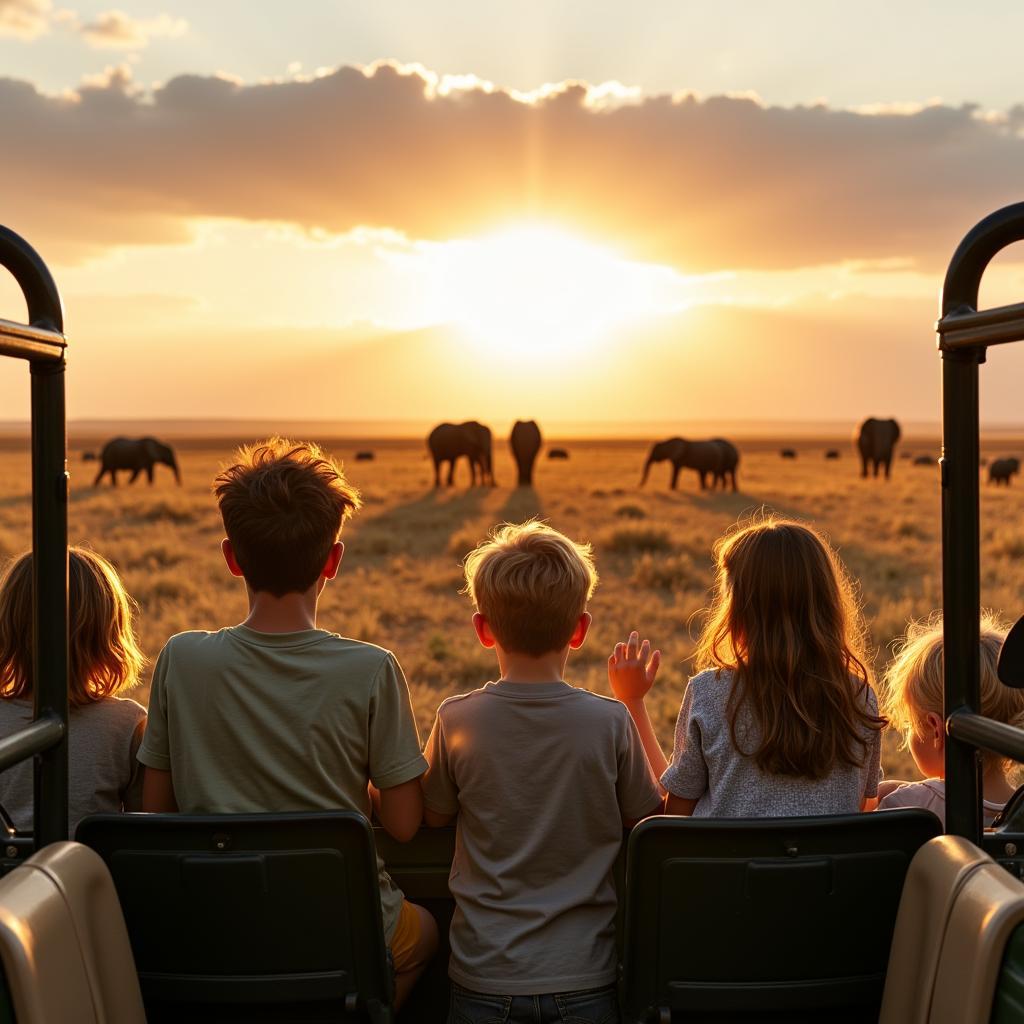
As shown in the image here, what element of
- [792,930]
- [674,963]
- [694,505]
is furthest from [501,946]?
[694,505]

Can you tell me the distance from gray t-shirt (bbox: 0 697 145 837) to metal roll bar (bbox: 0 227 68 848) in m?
0.56

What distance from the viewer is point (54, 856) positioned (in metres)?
2.06

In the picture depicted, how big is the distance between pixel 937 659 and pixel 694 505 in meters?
23.3

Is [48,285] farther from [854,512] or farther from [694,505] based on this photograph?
[694,505]

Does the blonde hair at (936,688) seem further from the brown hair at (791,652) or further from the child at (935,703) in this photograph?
the brown hair at (791,652)

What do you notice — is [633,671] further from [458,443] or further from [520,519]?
[458,443]

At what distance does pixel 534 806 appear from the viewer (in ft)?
8.42

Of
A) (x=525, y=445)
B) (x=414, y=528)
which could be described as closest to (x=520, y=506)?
(x=414, y=528)

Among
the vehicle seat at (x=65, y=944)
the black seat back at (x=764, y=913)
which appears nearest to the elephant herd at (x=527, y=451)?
the black seat back at (x=764, y=913)

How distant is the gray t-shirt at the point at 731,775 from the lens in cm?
264

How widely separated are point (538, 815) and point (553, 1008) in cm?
35

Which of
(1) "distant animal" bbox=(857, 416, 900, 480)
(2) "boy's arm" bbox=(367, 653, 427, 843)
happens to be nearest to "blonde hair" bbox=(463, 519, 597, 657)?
(2) "boy's arm" bbox=(367, 653, 427, 843)

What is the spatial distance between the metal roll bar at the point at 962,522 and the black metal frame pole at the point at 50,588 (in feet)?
4.84

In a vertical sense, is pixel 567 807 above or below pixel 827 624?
below
